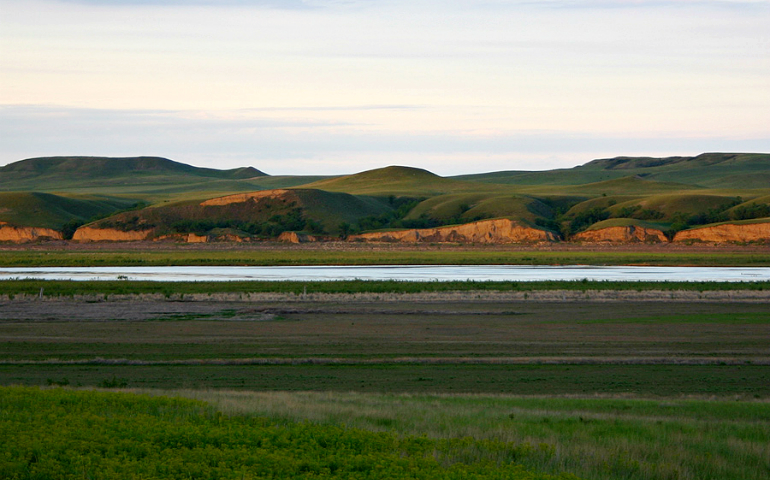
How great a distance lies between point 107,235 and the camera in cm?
16412

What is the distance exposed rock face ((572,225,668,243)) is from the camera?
454 ft

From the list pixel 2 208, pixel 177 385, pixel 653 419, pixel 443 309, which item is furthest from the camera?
pixel 2 208

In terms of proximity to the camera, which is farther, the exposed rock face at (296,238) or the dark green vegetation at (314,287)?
the exposed rock face at (296,238)

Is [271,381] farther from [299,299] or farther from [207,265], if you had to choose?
[207,265]

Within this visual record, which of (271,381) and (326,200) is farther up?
(326,200)

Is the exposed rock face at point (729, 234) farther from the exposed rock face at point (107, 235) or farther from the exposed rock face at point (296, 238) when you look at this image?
the exposed rock face at point (107, 235)

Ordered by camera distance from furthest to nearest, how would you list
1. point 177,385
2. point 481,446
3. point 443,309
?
point 443,309
point 177,385
point 481,446

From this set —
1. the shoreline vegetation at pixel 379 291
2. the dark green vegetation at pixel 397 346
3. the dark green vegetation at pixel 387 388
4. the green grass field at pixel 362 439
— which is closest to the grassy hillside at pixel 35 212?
the shoreline vegetation at pixel 379 291

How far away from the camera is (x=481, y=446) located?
429 inches

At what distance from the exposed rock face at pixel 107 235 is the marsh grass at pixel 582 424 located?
15118cm

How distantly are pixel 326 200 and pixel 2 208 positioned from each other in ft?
238

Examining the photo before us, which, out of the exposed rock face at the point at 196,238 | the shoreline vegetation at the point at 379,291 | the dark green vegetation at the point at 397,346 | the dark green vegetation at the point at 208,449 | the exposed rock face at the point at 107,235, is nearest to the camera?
the dark green vegetation at the point at 208,449

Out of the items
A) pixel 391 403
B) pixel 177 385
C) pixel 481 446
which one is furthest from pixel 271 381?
pixel 481 446

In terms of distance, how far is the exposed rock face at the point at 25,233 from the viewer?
163m
